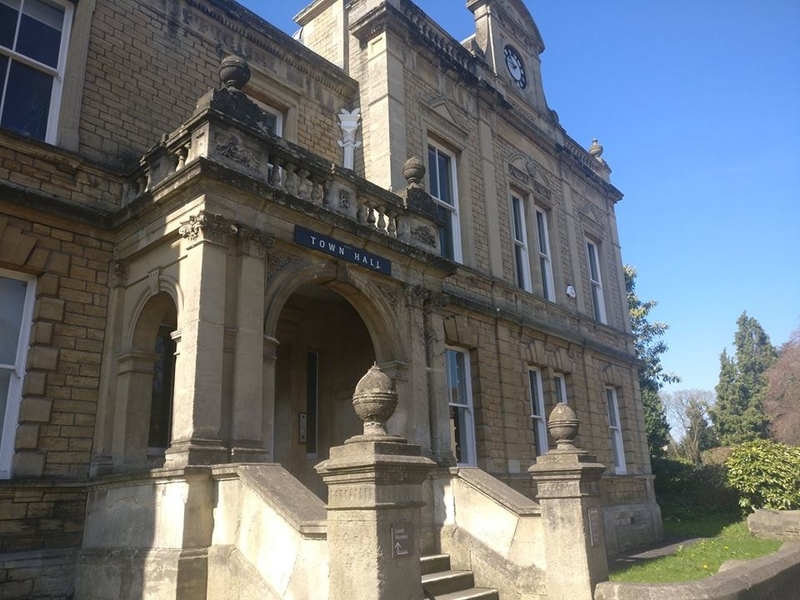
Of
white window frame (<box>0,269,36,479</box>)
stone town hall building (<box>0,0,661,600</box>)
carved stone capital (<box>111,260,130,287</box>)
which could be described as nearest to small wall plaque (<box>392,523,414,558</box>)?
stone town hall building (<box>0,0,661,600</box>)

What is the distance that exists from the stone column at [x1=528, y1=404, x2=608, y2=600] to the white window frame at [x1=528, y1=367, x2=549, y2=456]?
6857mm

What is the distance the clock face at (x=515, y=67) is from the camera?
1823 centimetres

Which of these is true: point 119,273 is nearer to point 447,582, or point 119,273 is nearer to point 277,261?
point 277,261

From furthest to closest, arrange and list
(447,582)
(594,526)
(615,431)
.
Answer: (615,431)
(447,582)
(594,526)

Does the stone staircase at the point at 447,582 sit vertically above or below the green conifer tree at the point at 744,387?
below

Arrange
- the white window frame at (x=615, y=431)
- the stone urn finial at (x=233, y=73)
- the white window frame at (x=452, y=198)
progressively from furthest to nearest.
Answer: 1. the white window frame at (x=615, y=431)
2. the white window frame at (x=452, y=198)
3. the stone urn finial at (x=233, y=73)

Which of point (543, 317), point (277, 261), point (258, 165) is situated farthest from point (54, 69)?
A: point (543, 317)

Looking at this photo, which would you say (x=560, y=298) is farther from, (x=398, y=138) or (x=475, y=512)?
(x=475, y=512)

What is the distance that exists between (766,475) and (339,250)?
1505 cm

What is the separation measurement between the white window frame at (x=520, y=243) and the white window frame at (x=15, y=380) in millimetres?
10275

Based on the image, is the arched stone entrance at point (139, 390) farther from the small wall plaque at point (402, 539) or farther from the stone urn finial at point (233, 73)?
the small wall plaque at point (402, 539)

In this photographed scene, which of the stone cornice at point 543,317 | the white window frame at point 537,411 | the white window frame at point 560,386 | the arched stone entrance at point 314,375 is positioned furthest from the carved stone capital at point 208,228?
the white window frame at point 560,386

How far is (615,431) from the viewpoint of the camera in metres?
18.5

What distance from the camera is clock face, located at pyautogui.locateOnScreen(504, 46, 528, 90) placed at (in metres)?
18.2
